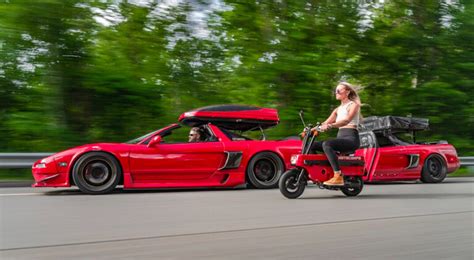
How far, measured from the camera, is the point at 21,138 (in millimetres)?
12867

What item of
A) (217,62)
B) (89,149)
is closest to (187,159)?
(89,149)

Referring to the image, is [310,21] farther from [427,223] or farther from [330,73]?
[427,223]

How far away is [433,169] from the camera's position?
11414 millimetres

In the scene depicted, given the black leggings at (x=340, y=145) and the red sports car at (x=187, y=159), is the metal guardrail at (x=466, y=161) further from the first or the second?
the black leggings at (x=340, y=145)

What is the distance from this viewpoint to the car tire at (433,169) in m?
11.3

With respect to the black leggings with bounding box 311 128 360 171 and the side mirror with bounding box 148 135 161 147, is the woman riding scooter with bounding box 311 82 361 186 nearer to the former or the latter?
the black leggings with bounding box 311 128 360 171

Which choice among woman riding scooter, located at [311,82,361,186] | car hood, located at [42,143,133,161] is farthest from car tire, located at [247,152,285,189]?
car hood, located at [42,143,133,161]

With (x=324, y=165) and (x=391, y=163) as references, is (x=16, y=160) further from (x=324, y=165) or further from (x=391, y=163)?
(x=391, y=163)

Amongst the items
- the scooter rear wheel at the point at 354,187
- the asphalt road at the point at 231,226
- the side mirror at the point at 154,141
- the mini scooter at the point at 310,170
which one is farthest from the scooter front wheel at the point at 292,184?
the side mirror at the point at 154,141

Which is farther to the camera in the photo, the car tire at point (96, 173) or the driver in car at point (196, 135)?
the driver in car at point (196, 135)

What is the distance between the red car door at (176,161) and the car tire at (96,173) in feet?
0.94

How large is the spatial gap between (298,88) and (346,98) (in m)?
7.52

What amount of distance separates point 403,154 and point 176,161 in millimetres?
4745

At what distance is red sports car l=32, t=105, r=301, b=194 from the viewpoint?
820 cm
